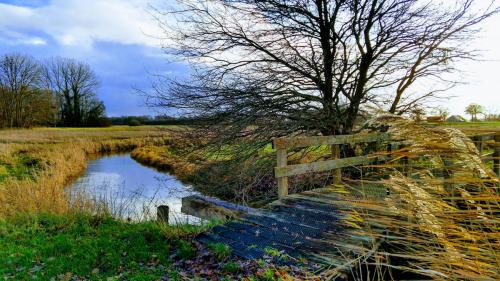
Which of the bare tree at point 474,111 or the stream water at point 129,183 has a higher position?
the bare tree at point 474,111

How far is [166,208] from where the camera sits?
21.5 feet

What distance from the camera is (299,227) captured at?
185 inches

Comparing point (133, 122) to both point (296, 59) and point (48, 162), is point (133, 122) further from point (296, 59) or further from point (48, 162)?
point (296, 59)

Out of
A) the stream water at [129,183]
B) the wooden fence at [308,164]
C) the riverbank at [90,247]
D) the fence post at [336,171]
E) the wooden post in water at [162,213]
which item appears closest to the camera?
the riverbank at [90,247]

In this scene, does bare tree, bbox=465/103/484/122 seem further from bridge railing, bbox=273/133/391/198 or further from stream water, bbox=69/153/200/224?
stream water, bbox=69/153/200/224

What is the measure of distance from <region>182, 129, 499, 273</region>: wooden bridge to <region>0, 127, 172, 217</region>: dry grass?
135 inches

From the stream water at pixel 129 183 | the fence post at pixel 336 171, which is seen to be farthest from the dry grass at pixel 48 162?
the fence post at pixel 336 171

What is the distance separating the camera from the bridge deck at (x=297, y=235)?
383cm

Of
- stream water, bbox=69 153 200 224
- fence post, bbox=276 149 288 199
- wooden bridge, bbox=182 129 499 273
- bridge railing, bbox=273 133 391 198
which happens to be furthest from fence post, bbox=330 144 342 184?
stream water, bbox=69 153 200 224

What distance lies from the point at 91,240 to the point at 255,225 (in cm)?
257

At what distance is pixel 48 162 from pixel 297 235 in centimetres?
1793

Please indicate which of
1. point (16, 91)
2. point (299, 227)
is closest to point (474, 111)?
point (299, 227)

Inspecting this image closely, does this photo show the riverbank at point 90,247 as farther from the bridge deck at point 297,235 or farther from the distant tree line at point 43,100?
the distant tree line at point 43,100

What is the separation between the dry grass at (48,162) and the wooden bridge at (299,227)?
3.44 m
